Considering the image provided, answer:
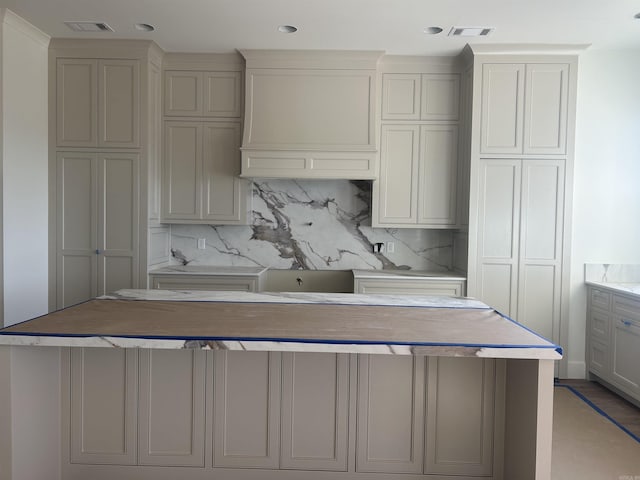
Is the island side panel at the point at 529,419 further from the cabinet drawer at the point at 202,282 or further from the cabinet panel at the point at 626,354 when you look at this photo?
the cabinet drawer at the point at 202,282

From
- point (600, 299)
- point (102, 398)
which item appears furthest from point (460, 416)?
point (600, 299)

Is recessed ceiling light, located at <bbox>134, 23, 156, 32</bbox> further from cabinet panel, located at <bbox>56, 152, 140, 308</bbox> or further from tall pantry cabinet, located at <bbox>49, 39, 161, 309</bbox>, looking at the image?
cabinet panel, located at <bbox>56, 152, 140, 308</bbox>

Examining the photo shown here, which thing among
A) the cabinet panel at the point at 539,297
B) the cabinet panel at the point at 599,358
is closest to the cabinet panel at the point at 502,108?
the cabinet panel at the point at 539,297

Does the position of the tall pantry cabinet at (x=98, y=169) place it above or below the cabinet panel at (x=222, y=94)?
below

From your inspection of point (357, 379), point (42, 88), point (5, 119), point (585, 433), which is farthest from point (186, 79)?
point (585, 433)

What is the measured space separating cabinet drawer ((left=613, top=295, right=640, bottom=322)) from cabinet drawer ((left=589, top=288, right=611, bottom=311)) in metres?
0.09

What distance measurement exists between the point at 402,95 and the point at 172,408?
318cm

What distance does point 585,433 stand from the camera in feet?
9.43

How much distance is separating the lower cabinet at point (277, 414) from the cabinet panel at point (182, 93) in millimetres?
2619

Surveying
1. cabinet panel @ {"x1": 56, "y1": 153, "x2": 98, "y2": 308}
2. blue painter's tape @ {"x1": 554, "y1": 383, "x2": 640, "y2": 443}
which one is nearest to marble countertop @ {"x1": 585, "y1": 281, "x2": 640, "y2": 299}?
blue painter's tape @ {"x1": 554, "y1": 383, "x2": 640, "y2": 443}

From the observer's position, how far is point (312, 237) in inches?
174

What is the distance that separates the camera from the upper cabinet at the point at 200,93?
405 centimetres

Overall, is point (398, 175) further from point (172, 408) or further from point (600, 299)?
point (172, 408)

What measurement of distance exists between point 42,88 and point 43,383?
111 inches
